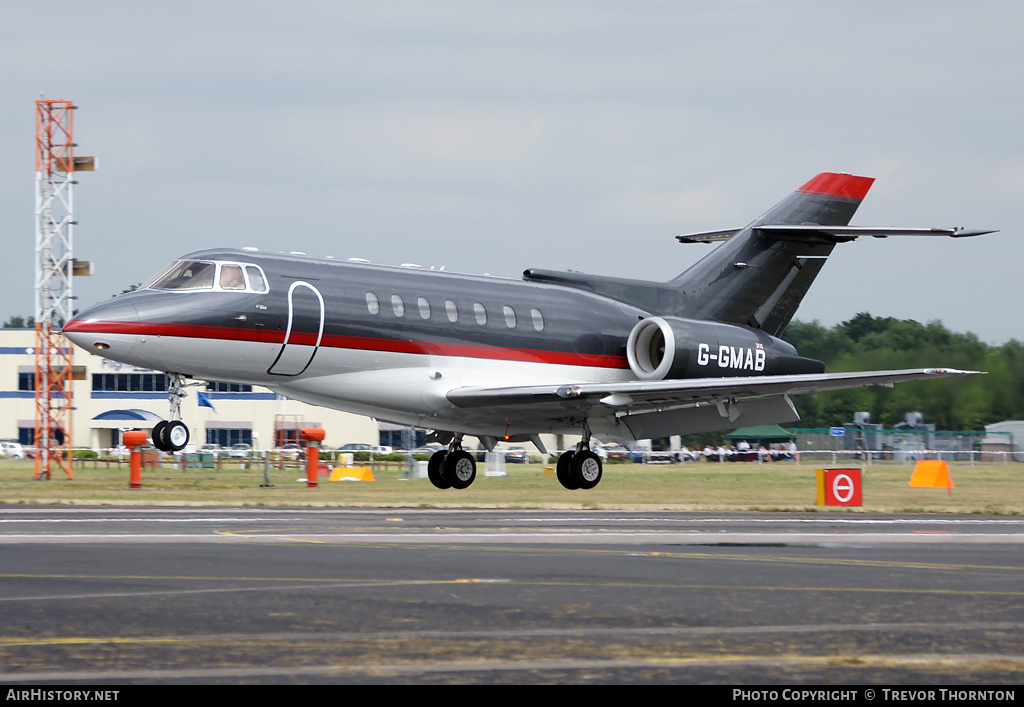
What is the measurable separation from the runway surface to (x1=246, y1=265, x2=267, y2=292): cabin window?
271 inches

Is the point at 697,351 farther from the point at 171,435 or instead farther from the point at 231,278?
the point at 171,435

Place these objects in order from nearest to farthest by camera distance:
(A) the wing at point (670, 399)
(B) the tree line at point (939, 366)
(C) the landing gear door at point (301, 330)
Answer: (C) the landing gear door at point (301, 330) < (A) the wing at point (670, 399) < (B) the tree line at point (939, 366)

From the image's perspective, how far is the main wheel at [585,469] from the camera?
86.0ft

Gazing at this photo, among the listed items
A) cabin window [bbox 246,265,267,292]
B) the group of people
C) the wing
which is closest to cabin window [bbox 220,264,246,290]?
cabin window [bbox 246,265,267,292]

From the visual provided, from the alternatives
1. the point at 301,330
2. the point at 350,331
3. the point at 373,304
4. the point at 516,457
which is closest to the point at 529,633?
the point at 301,330

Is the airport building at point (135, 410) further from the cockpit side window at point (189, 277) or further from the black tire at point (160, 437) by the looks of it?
the black tire at point (160, 437)

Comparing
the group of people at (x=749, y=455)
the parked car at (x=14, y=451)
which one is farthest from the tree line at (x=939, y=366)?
the parked car at (x=14, y=451)

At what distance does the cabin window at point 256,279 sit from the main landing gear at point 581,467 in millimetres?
7686

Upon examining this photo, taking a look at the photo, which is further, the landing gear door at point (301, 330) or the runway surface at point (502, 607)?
the landing gear door at point (301, 330)

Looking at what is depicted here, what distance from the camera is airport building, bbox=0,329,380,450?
8144 cm

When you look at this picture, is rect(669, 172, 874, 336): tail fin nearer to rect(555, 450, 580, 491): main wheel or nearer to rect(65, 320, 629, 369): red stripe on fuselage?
rect(65, 320, 629, 369): red stripe on fuselage

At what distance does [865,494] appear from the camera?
3120cm
